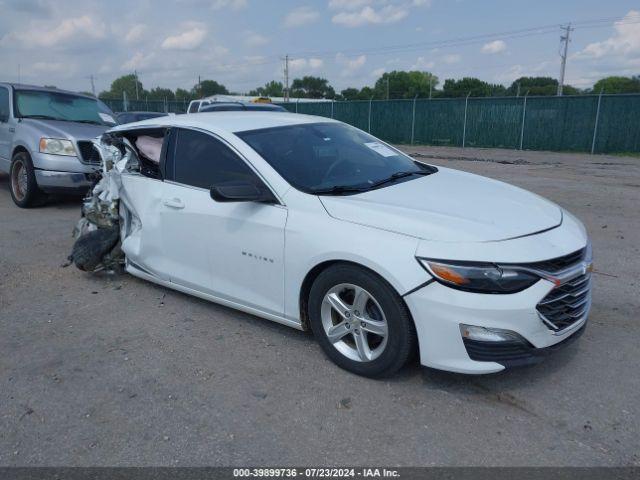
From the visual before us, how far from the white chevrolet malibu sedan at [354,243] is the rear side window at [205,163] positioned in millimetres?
12

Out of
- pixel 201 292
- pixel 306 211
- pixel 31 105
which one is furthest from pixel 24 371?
pixel 31 105

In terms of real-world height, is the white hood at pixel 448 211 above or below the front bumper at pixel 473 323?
above

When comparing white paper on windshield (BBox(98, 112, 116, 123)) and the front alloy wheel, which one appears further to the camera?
white paper on windshield (BBox(98, 112, 116, 123))

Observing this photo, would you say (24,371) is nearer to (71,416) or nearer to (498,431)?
(71,416)

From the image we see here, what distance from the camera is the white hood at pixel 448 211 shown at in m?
3.19

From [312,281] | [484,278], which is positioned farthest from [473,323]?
[312,281]

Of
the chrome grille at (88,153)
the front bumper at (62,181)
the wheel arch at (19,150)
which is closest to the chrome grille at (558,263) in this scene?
the front bumper at (62,181)

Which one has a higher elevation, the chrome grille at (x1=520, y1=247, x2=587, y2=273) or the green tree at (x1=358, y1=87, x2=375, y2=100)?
the green tree at (x1=358, y1=87, x2=375, y2=100)

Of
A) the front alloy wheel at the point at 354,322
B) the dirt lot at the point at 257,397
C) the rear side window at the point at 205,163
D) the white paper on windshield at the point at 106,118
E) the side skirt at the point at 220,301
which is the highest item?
the white paper on windshield at the point at 106,118

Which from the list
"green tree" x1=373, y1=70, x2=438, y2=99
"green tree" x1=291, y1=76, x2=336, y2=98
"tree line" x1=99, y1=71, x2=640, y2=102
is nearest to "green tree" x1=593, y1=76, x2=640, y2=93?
Result: "tree line" x1=99, y1=71, x2=640, y2=102

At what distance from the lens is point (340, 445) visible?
2.85m

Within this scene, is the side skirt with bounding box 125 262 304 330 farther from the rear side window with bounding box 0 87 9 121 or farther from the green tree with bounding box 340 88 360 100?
the green tree with bounding box 340 88 360 100

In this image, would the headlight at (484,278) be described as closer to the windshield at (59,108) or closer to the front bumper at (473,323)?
the front bumper at (473,323)

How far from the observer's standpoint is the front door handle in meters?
4.36
